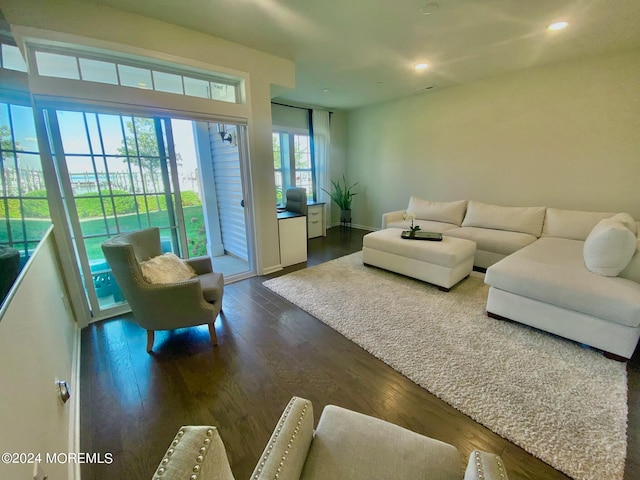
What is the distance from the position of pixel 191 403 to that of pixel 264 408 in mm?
458

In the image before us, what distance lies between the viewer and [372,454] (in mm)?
890

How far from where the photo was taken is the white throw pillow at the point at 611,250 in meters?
2.02

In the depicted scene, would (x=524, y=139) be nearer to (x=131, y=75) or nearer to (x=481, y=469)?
(x=481, y=469)

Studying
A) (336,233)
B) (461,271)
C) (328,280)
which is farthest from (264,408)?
(336,233)

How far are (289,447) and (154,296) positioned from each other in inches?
63.0

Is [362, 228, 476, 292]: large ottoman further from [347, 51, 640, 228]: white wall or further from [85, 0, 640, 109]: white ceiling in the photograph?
[85, 0, 640, 109]: white ceiling

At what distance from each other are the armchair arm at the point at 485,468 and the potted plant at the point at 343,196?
5577 mm

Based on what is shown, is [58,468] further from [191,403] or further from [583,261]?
[583,261]

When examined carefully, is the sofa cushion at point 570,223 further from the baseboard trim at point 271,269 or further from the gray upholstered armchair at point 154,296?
the gray upholstered armchair at point 154,296

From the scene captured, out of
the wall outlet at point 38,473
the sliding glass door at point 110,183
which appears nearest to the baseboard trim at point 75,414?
the wall outlet at point 38,473

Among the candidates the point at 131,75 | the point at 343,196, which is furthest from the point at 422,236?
the point at 131,75

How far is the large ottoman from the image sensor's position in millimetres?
2951

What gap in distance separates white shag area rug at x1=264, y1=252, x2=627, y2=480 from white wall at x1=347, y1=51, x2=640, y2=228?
2101 mm

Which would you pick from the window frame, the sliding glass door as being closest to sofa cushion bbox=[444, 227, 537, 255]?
the window frame
